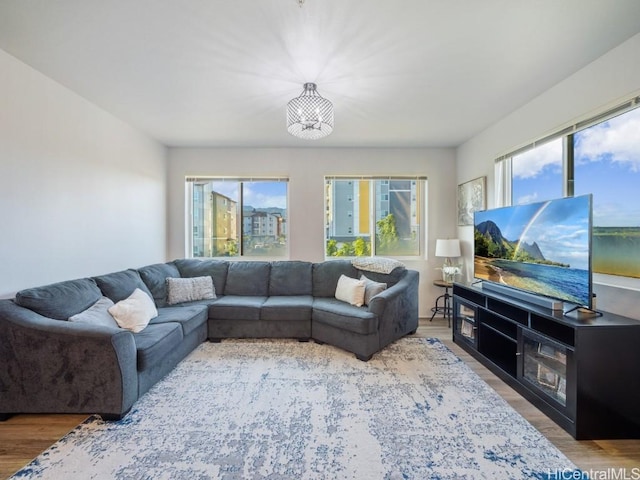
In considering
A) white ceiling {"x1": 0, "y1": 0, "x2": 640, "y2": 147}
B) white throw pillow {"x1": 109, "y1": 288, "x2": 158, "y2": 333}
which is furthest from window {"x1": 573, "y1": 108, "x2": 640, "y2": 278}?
white throw pillow {"x1": 109, "y1": 288, "x2": 158, "y2": 333}

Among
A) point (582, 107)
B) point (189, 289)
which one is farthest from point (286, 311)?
point (582, 107)

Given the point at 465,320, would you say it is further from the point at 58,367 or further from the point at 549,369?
the point at 58,367

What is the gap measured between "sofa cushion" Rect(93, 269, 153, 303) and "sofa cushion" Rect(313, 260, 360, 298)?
6.59ft

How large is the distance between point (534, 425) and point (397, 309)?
58.6 inches

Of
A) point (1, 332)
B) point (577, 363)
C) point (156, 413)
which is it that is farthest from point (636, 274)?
point (1, 332)

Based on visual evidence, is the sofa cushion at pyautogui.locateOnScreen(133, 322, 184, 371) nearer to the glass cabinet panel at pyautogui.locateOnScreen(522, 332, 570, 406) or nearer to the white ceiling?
the white ceiling

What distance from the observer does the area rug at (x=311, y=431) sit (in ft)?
5.09

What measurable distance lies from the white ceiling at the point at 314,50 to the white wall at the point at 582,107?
10 cm

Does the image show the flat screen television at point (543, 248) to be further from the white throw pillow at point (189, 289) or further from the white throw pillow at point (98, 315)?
the white throw pillow at point (98, 315)

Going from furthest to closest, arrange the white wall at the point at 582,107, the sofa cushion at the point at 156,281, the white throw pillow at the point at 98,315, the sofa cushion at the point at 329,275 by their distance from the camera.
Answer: the sofa cushion at the point at 329,275, the sofa cushion at the point at 156,281, the white throw pillow at the point at 98,315, the white wall at the point at 582,107

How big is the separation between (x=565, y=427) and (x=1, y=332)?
12.3 ft

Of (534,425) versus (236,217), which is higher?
(236,217)

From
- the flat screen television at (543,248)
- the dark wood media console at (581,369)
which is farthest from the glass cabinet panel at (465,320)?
the dark wood media console at (581,369)

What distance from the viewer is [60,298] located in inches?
86.6
